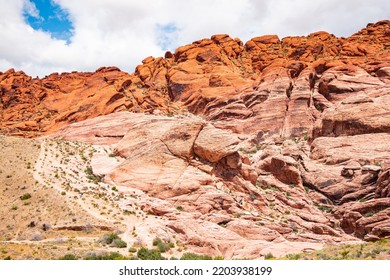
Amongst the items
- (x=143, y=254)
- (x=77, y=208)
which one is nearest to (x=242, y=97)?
(x=77, y=208)

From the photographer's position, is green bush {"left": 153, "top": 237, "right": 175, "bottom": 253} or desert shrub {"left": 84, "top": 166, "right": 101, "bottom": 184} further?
desert shrub {"left": 84, "top": 166, "right": 101, "bottom": 184}

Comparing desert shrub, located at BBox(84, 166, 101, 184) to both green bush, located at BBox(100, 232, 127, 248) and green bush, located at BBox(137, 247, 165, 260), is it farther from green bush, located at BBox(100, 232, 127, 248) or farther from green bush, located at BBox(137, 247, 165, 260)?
green bush, located at BBox(137, 247, 165, 260)

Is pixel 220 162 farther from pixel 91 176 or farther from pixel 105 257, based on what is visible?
pixel 105 257

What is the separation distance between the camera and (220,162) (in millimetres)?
48125

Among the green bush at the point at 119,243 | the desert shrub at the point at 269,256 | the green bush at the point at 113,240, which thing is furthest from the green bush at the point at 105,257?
the desert shrub at the point at 269,256

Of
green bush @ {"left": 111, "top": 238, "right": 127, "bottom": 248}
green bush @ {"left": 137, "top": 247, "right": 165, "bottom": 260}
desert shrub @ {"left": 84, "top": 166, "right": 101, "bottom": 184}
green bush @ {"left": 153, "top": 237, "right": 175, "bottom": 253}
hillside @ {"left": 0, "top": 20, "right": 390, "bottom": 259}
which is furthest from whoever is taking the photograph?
desert shrub @ {"left": 84, "top": 166, "right": 101, "bottom": 184}

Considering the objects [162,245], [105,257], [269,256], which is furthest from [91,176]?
[269,256]

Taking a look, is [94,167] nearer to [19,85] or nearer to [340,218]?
[340,218]

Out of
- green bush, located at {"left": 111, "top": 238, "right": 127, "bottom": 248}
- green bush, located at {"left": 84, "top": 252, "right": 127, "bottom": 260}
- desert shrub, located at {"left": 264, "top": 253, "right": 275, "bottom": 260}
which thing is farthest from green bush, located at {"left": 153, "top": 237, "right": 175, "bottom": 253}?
desert shrub, located at {"left": 264, "top": 253, "right": 275, "bottom": 260}

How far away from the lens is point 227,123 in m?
73.3

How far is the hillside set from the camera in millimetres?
35156

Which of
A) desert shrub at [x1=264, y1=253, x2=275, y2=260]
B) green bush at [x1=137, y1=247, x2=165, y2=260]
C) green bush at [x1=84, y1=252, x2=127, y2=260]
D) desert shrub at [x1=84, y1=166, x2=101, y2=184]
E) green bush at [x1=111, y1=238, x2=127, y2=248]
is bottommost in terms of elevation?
desert shrub at [x1=264, y1=253, x2=275, y2=260]

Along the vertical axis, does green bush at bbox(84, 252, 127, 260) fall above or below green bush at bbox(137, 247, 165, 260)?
above

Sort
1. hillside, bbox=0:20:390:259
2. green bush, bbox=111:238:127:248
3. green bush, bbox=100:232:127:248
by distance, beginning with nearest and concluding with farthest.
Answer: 1. green bush, bbox=111:238:127:248
2. green bush, bbox=100:232:127:248
3. hillside, bbox=0:20:390:259
